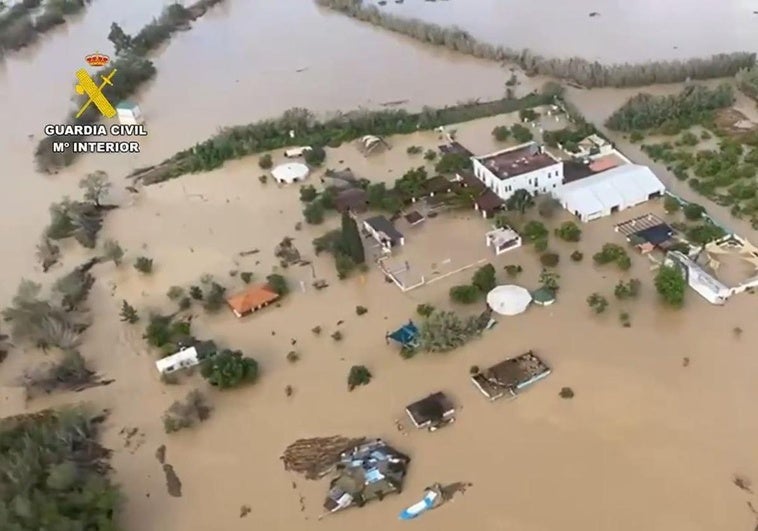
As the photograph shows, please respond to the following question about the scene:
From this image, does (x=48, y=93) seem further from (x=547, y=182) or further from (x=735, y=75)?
(x=735, y=75)

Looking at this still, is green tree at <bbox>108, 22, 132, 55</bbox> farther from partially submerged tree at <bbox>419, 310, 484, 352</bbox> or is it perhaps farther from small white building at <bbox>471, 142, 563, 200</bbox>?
partially submerged tree at <bbox>419, 310, 484, 352</bbox>

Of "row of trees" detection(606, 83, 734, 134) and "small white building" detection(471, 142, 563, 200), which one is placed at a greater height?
"small white building" detection(471, 142, 563, 200)

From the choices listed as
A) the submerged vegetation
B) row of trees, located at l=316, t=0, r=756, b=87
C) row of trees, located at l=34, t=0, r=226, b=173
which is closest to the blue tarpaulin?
the submerged vegetation

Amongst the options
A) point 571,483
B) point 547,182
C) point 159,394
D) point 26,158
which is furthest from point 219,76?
point 571,483

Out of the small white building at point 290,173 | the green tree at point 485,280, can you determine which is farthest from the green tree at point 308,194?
the green tree at point 485,280

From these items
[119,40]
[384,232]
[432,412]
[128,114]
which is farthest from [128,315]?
[119,40]

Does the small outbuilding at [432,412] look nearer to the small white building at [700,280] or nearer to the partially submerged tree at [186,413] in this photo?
the partially submerged tree at [186,413]

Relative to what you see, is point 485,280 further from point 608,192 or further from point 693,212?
point 693,212
